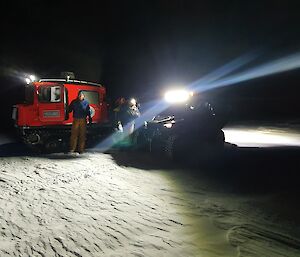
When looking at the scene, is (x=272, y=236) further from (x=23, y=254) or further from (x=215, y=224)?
(x=23, y=254)

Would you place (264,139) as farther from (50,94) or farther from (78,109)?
(50,94)

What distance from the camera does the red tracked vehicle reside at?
9.70m

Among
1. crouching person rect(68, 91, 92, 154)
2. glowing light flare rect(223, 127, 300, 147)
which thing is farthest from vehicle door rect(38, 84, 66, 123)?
glowing light flare rect(223, 127, 300, 147)

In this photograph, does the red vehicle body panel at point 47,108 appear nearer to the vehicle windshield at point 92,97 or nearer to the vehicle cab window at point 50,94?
the vehicle cab window at point 50,94

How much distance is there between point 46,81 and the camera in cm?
1005

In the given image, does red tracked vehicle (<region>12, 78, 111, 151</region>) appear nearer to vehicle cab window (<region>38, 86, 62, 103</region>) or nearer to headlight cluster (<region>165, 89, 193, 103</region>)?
vehicle cab window (<region>38, 86, 62, 103</region>)

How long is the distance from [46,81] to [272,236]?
7.99 m

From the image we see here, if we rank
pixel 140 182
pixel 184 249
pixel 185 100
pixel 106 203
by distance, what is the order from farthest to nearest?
1. pixel 185 100
2. pixel 140 182
3. pixel 106 203
4. pixel 184 249

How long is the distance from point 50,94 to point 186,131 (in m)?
4.32

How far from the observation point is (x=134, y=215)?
16.1ft

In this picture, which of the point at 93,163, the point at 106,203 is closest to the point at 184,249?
the point at 106,203

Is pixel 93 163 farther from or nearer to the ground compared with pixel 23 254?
farther from the ground

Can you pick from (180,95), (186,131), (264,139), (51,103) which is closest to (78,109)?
(51,103)

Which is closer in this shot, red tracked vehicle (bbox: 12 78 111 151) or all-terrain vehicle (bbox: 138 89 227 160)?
all-terrain vehicle (bbox: 138 89 227 160)
